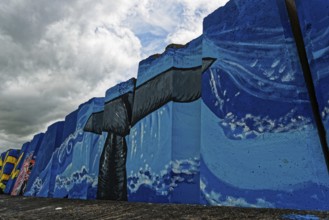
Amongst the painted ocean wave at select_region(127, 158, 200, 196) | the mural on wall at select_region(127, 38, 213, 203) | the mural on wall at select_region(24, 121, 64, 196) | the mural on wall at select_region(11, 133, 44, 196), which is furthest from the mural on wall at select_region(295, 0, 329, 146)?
the mural on wall at select_region(11, 133, 44, 196)

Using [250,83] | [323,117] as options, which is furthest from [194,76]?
[323,117]

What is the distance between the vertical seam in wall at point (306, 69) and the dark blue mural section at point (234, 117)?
0.04ft

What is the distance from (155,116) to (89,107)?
12.7 ft

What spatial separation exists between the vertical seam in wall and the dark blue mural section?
14mm

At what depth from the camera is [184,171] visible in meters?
4.27

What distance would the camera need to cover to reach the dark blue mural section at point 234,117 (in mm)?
2920

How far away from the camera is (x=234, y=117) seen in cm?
356

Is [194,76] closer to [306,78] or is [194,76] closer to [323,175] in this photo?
[306,78]

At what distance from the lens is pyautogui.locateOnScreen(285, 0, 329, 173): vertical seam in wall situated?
2787mm

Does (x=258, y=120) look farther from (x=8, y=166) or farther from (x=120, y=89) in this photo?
(x=8, y=166)

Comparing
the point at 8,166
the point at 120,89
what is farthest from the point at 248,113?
the point at 8,166

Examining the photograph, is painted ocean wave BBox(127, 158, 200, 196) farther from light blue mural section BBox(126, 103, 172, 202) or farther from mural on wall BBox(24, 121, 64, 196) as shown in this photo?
mural on wall BBox(24, 121, 64, 196)

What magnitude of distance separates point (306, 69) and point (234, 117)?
0.90 meters

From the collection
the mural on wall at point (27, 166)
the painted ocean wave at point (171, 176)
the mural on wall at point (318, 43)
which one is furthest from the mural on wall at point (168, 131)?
the mural on wall at point (27, 166)
